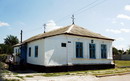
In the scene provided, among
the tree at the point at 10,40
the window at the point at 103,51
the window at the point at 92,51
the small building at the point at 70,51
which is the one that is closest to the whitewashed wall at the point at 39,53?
the small building at the point at 70,51

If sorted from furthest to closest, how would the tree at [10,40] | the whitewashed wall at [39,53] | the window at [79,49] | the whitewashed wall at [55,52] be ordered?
the tree at [10,40], the window at [79,49], the whitewashed wall at [39,53], the whitewashed wall at [55,52]

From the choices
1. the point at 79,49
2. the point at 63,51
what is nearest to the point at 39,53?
the point at 63,51

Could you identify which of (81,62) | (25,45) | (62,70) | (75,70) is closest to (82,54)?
(81,62)

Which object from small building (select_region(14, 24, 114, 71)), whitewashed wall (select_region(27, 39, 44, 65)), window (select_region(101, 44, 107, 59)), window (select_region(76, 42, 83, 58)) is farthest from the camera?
window (select_region(101, 44, 107, 59))

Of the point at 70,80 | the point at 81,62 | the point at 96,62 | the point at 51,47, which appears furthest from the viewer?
the point at 96,62

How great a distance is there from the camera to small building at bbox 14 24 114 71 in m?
14.1

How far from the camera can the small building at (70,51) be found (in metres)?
14.1

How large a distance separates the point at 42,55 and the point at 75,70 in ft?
11.9

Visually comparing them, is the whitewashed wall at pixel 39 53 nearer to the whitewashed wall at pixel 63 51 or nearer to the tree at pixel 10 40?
the whitewashed wall at pixel 63 51

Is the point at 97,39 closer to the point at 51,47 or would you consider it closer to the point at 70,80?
the point at 51,47

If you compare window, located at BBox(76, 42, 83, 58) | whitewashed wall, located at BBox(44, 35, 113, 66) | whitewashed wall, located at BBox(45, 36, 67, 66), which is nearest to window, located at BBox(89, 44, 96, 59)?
whitewashed wall, located at BBox(44, 35, 113, 66)

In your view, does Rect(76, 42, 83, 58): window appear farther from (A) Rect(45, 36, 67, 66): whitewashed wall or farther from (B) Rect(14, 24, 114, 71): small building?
(A) Rect(45, 36, 67, 66): whitewashed wall

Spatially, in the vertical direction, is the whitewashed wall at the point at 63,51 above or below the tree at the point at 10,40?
below

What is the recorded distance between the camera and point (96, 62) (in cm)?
1691
